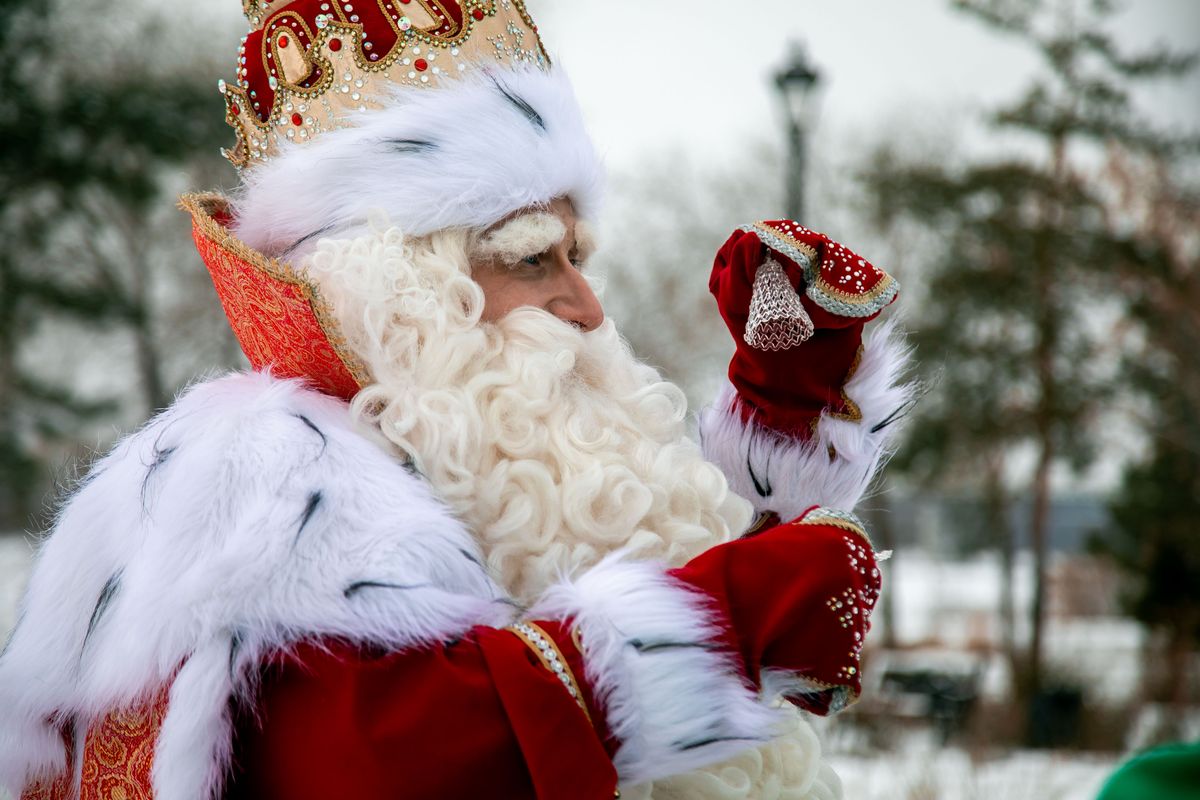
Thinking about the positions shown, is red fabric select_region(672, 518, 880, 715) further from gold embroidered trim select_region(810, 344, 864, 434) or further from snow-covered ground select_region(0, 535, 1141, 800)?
snow-covered ground select_region(0, 535, 1141, 800)

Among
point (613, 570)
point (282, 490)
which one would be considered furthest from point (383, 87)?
point (613, 570)

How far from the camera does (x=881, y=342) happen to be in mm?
2383

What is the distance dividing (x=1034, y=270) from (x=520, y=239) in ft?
56.3

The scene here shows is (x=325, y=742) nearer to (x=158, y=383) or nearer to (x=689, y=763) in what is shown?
(x=689, y=763)

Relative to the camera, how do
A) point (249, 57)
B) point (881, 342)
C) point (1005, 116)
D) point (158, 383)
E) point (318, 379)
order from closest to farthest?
point (318, 379) → point (249, 57) → point (881, 342) → point (158, 383) → point (1005, 116)

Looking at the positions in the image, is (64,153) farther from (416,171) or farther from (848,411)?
(848,411)

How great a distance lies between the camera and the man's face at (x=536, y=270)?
7.07 feet

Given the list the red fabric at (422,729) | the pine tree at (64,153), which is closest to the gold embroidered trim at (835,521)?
the red fabric at (422,729)

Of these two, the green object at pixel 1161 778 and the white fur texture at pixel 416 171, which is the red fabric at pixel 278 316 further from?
the green object at pixel 1161 778

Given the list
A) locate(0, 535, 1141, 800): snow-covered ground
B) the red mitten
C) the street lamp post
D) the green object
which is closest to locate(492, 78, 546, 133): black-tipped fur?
the red mitten

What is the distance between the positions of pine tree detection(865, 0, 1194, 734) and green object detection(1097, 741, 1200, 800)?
16946mm

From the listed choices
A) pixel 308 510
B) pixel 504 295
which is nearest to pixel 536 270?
pixel 504 295

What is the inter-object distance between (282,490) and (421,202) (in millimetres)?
615

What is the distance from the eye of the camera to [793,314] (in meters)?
2.10
